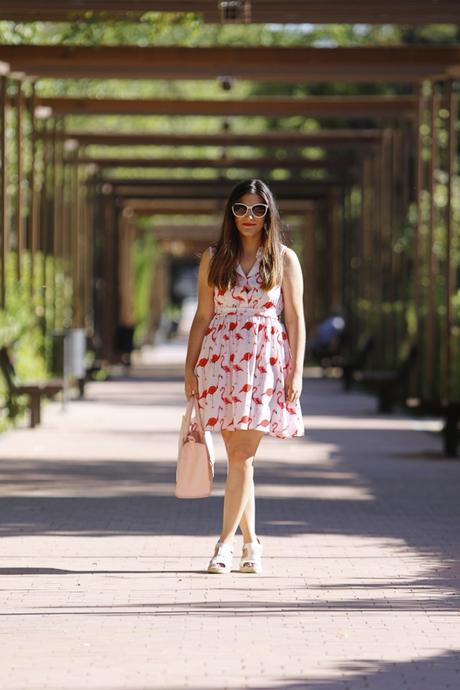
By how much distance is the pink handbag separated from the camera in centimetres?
931

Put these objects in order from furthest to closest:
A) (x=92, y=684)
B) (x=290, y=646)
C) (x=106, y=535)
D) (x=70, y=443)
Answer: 1. (x=70, y=443)
2. (x=106, y=535)
3. (x=290, y=646)
4. (x=92, y=684)

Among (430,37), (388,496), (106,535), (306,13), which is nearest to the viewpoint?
(106,535)

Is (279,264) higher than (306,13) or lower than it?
lower

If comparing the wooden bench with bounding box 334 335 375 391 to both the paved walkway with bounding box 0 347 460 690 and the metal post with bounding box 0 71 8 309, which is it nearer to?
the metal post with bounding box 0 71 8 309

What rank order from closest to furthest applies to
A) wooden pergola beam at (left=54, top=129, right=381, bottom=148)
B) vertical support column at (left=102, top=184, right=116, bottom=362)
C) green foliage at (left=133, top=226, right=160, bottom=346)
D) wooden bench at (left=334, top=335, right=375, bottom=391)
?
wooden pergola beam at (left=54, top=129, right=381, bottom=148)
wooden bench at (left=334, top=335, right=375, bottom=391)
vertical support column at (left=102, top=184, right=116, bottom=362)
green foliage at (left=133, top=226, right=160, bottom=346)

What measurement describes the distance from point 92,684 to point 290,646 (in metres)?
1.04

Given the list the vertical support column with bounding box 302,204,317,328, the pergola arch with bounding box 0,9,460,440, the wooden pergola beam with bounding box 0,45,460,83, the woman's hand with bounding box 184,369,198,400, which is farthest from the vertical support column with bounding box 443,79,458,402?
the vertical support column with bounding box 302,204,317,328

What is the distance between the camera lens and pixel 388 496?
43.7 ft

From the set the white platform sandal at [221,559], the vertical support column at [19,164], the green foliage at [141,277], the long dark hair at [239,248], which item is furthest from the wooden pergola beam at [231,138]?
the green foliage at [141,277]

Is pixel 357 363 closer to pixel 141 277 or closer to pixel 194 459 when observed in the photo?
pixel 194 459

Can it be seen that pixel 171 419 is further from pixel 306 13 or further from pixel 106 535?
pixel 106 535

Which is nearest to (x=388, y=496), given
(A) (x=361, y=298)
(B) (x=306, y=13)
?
(B) (x=306, y=13)

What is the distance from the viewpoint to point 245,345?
9.23 meters

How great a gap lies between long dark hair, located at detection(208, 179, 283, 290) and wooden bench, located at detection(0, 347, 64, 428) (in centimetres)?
1004
